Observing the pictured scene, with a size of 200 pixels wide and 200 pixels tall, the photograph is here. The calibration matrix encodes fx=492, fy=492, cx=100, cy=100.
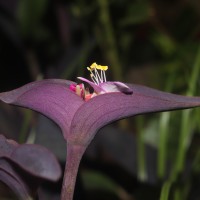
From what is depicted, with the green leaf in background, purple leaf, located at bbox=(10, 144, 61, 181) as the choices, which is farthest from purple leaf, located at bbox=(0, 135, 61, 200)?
the green leaf in background

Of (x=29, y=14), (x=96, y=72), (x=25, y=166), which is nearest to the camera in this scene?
(x=25, y=166)

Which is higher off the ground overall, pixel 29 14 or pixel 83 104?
pixel 29 14

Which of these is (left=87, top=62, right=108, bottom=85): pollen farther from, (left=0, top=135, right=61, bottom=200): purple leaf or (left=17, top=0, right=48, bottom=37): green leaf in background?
(left=17, top=0, right=48, bottom=37): green leaf in background

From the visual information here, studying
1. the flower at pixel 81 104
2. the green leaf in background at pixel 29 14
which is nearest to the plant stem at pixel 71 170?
the flower at pixel 81 104

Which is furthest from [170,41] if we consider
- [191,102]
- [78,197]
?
[191,102]

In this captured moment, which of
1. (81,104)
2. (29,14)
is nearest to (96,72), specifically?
(81,104)

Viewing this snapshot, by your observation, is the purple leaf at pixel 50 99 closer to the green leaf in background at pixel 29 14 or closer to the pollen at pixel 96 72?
the pollen at pixel 96 72

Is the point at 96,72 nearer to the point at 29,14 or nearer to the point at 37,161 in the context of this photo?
the point at 37,161

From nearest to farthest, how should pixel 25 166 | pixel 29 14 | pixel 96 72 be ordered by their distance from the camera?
1. pixel 25 166
2. pixel 96 72
3. pixel 29 14
